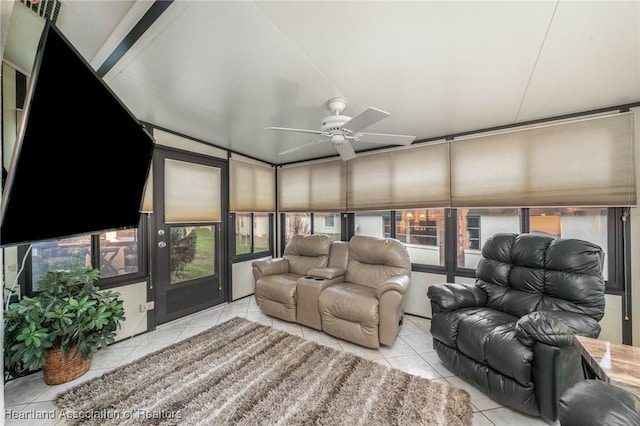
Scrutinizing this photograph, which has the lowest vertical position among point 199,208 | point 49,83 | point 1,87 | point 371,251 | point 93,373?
point 93,373

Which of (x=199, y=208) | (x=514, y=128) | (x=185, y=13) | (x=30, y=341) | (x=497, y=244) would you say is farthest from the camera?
(x=199, y=208)

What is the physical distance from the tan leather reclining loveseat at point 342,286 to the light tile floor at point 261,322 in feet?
0.40

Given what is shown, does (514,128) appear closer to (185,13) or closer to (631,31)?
(631,31)

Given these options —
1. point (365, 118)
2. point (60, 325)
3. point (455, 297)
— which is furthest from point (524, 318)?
point (60, 325)

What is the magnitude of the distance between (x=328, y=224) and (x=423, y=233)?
166 centimetres

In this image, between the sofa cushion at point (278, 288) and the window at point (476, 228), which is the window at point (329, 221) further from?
the window at point (476, 228)

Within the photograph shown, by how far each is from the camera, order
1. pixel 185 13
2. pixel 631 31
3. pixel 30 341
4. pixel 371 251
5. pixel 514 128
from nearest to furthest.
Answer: pixel 185 13 < pixel 631 31 < pixel 30 341 < pixel 514 128 < pixel 371 251

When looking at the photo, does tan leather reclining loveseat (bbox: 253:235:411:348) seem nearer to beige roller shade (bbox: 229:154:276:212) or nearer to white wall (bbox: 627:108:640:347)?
beige roller shade (bbox: 229:154:276:212)

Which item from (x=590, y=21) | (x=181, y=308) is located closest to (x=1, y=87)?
(x=181, y=308)

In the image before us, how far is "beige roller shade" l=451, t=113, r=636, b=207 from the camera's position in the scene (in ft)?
7.27

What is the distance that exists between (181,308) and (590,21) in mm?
4508

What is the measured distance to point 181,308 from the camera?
3.13 metres

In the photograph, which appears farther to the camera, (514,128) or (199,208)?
(199,208)

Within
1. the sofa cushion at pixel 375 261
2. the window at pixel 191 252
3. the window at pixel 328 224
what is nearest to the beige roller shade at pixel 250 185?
the window at pixel 191 252
